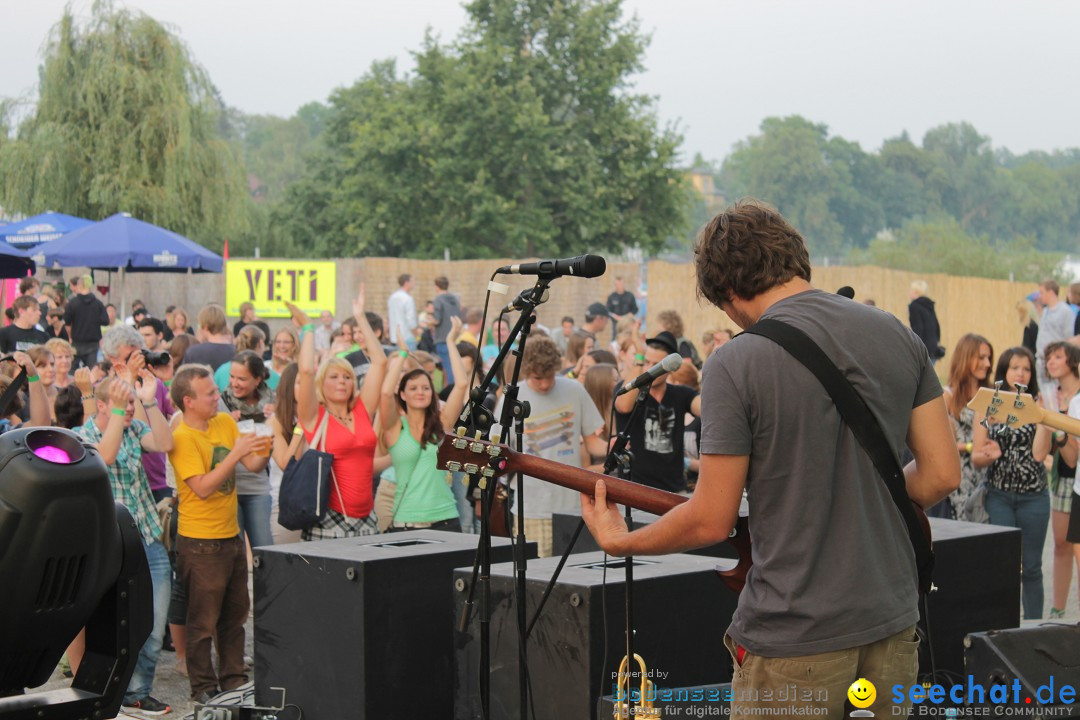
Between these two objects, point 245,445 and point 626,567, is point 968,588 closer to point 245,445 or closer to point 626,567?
point 626,567

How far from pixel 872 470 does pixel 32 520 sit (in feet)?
6.88

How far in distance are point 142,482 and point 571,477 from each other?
379cm

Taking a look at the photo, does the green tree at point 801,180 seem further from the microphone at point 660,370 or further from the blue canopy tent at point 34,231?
the microphone at point 660,370

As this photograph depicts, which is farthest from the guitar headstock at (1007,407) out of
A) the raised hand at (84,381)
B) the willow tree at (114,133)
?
the willow tree at (114,133)

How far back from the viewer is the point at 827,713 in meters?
2.89

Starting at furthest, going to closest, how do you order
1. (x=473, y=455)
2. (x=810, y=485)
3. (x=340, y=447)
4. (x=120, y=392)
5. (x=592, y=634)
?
(x=340, y=447) < (x=120, y=392) < (x=592, y=634) < (x=473, y=455) < (x=810, y=485)

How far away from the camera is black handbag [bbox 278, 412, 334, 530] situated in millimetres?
6551

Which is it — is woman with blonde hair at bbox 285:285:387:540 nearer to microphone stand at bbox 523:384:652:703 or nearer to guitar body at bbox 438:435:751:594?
microphone stand at bbox 523:384:652:703

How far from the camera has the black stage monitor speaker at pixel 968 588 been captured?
5.40 metres

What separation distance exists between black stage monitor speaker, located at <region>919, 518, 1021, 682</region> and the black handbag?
3.19 metres

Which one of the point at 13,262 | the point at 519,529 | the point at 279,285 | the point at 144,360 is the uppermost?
the point at 13,262

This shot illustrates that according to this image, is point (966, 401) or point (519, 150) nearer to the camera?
point (966, 401)

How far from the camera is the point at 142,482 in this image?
646 cm

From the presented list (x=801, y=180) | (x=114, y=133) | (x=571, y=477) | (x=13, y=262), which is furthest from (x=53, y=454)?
(x=801, y=180)
